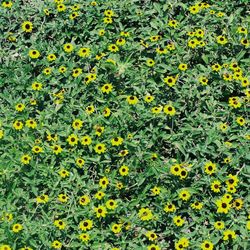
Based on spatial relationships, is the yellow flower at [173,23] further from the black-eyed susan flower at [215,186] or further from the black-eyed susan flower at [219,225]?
the black-eyed susan flower at [219,225]

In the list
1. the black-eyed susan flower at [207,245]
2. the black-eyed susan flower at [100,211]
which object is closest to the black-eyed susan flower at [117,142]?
the black-eyed susan flower at [100,211]

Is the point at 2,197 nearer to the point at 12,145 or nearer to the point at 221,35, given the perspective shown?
the point at 12,145

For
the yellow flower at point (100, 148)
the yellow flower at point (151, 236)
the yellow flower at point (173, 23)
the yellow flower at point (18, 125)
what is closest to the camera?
the yellow flower at point (151, 236)

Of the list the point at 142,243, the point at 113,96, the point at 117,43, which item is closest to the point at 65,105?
the point at 113,96

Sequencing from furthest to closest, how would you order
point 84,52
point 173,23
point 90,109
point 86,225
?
point 173,23
point 84,52
point 90,109
point 86,225

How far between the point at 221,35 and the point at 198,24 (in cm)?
23

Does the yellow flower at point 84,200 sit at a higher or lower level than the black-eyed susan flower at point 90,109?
lower

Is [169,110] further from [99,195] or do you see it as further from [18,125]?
[18,125]

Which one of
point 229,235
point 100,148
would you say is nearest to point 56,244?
point 100,148

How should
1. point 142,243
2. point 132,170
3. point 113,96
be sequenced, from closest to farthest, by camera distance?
point 142,243, point 132,170, point 113,96

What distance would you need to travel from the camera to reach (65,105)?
467 cm

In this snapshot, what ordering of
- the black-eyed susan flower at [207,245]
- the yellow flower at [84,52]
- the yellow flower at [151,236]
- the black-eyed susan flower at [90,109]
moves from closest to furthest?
the black-eyed susan flower at [207,245] → the yellow flower at [151,236] → the black-eyed susan flower at [90,109] → the yellow flower at [84,52]

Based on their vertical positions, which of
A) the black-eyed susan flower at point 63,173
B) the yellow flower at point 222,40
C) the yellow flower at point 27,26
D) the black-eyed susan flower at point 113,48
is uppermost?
the yellow flower at point 222,40

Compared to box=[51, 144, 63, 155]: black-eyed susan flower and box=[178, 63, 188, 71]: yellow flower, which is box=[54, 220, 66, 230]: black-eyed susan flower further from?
box=[178, 63, 188, 71]: yellow flower
